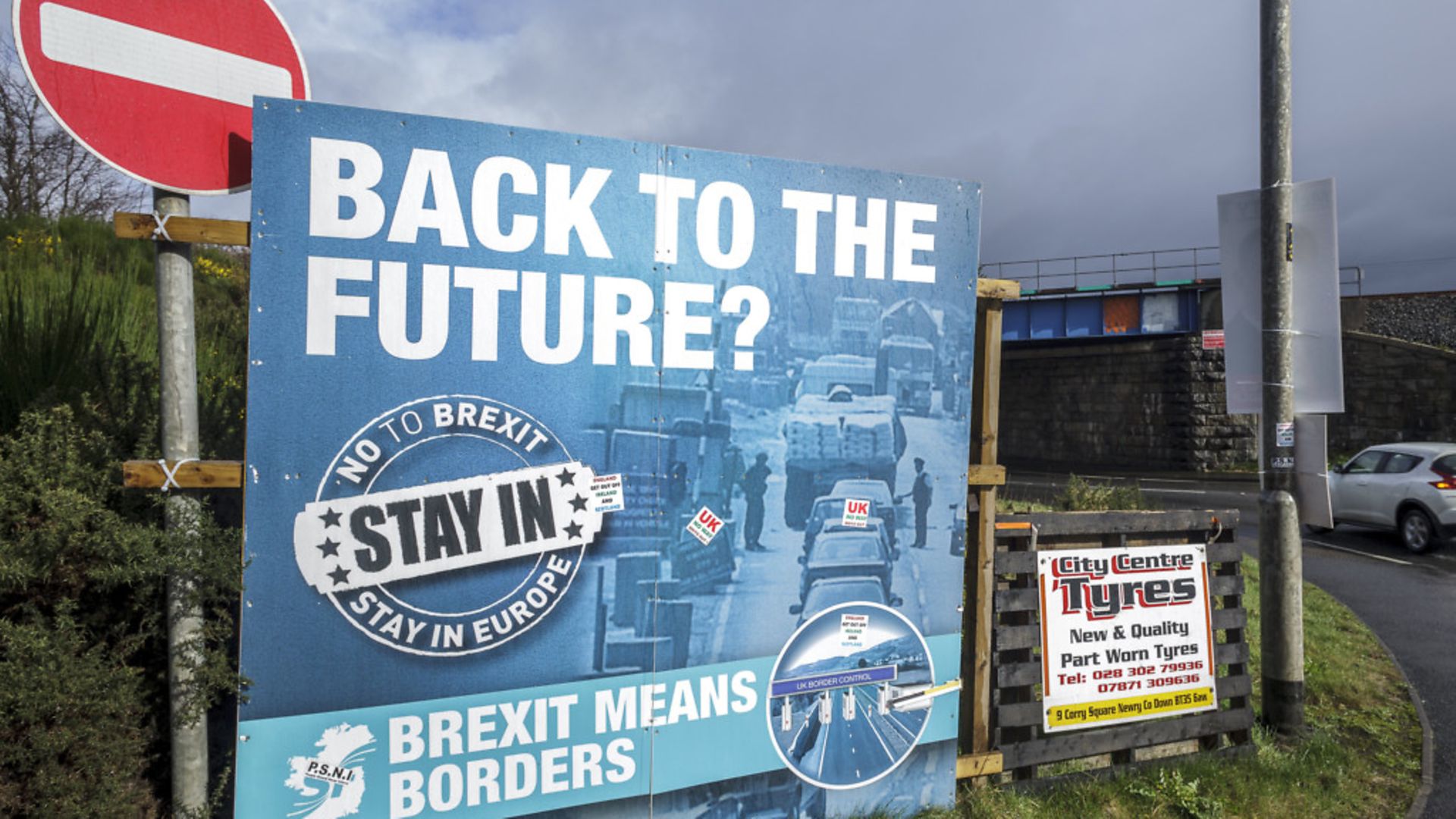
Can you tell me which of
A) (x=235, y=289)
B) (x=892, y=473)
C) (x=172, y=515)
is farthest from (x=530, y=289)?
(x=235, y=289)

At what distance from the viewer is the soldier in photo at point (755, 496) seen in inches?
149

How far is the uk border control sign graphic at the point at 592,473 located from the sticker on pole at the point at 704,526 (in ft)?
0.08

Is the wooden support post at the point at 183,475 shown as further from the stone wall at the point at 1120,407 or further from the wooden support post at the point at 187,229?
the stone wall at the point at 1120,407

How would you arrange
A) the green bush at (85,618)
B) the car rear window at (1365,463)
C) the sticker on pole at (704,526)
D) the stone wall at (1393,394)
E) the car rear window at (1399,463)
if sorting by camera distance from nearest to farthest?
the green bush at (85,618) < the sticker on pole at (704,526) < the car rear window at (1399,463) < the car rear window at (1365,463) < the stone wall at (1393,394)

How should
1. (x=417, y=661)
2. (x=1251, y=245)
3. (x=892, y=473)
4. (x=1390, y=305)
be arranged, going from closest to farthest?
1. (x=417, y=661)
2. (x=892, y=473)
3. (x=1251, y=245)
4. (x=1390, y=305)

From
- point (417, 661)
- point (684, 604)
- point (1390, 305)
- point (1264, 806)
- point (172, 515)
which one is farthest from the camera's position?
point (1390, 305)

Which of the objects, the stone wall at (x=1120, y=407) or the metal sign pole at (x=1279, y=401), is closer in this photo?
the metal sign pole at (x=1279, y=401)

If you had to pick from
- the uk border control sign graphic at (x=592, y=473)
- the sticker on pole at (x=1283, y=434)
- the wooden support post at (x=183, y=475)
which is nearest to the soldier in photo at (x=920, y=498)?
the uk border control sign graphic at (x=592, y=473)

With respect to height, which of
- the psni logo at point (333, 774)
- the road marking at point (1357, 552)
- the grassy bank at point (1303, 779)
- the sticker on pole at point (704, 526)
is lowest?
the grassy bank at point (1303, 779)

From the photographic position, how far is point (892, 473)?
160 inches

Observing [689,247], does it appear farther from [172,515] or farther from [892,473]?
A: [172,515]

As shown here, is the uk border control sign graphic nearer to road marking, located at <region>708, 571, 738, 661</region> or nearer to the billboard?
road marking, located at <region>708, 571, 738, 661</region>

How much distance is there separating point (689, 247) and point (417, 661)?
1842mm

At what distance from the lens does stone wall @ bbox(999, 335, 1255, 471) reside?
31141mm
